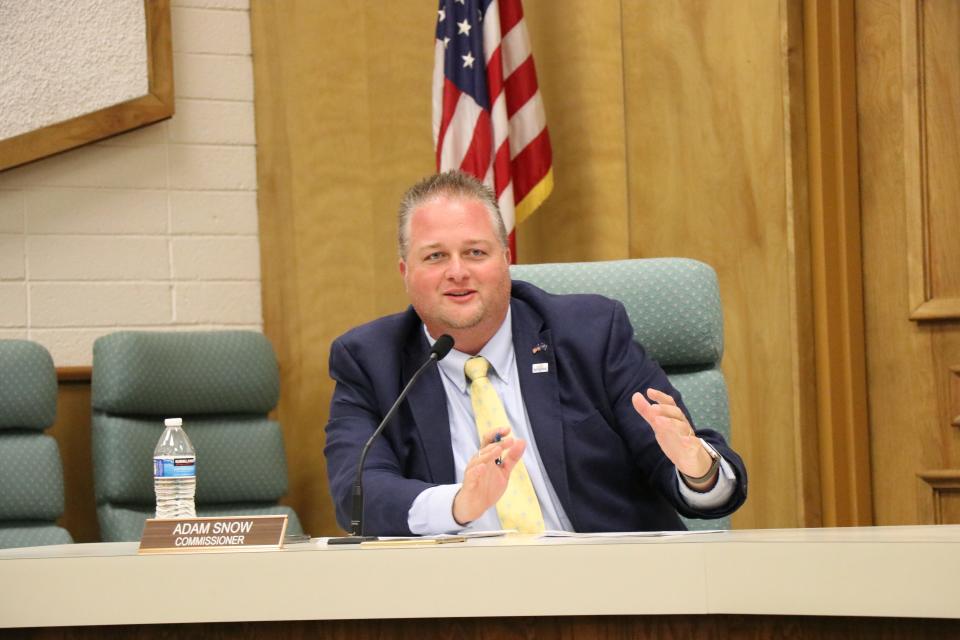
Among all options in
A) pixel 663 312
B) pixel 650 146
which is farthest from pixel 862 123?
pixel 663 312

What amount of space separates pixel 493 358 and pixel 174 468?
0.56 metres

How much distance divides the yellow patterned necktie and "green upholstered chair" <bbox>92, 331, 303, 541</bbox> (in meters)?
1.20

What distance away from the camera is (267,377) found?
329cm

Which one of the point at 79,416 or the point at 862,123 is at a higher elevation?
the point at 862,123

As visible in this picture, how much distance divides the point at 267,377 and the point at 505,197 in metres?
0.81

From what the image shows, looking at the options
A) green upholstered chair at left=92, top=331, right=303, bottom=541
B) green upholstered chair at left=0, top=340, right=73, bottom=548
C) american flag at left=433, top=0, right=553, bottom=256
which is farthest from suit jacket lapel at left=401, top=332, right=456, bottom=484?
american flag at left=433, top=0, right=553, bottom=256

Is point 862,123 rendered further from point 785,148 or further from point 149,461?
point 149,461

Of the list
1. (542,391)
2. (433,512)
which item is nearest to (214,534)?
(433,512)

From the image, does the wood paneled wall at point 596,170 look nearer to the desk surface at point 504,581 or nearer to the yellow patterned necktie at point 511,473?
the yellow patterned necktie at point 511,473

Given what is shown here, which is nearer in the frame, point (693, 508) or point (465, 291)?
point (693, 508)

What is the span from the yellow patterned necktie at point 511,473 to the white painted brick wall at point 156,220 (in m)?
1.73

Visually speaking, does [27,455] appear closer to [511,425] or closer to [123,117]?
[123,117]

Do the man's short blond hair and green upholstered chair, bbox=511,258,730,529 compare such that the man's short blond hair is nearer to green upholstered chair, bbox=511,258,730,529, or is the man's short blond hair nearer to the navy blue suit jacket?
the navy blue suit jacket

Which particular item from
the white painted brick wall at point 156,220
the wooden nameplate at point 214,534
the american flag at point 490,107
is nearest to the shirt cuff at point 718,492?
the wooden nameplate at point 214,534
